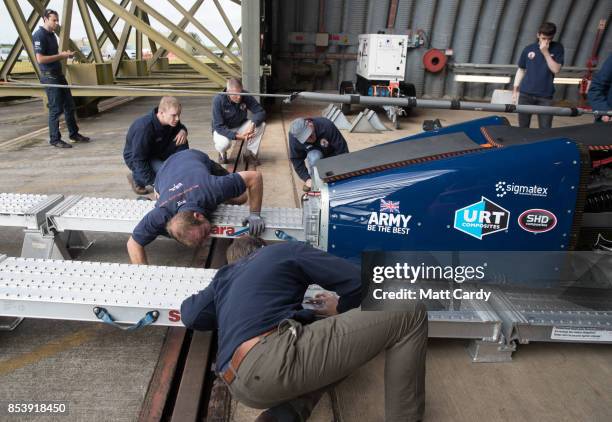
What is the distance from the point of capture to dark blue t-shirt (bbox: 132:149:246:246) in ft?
9.95

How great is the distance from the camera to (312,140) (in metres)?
4.52

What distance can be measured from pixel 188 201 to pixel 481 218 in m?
1.97

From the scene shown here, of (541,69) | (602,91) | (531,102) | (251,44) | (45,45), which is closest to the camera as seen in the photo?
(602,91)

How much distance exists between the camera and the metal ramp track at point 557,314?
95.3 inches

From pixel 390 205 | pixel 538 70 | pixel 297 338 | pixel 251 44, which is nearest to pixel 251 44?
pixel 251 44

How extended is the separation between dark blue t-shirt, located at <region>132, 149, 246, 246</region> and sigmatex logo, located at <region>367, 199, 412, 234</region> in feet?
3.94

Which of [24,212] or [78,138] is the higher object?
[24,212]

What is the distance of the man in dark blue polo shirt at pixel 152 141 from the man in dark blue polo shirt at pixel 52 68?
3.16 meters

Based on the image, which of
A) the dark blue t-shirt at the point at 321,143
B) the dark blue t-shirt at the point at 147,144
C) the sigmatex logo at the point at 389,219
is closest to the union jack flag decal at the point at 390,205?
the sigmatex logo at the point at 389,219

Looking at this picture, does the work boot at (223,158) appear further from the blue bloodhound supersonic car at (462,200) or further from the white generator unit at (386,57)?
the white generator unit at (386,57)

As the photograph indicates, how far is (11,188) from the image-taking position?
17.1 feet

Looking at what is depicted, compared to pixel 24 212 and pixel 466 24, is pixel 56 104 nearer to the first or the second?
pixel 24 212

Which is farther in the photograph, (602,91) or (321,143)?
(321,143)

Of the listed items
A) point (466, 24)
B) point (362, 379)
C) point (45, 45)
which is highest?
point (466, 24)
